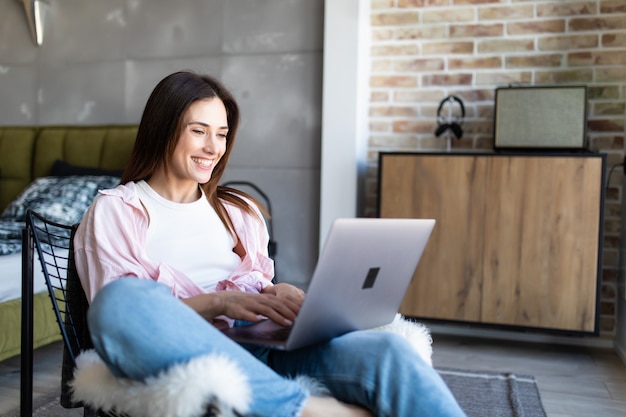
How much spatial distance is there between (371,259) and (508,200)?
1.97 metres

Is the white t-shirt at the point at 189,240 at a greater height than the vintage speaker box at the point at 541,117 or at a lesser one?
lesser

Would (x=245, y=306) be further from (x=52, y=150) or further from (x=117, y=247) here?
(x=52, y=150)

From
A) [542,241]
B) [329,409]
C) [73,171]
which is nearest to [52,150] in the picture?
[73,171]

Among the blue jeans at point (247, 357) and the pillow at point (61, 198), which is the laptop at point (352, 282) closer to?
the blue jeans at point (247, 357)

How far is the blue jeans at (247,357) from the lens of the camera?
3.51ft

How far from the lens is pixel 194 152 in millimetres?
1584

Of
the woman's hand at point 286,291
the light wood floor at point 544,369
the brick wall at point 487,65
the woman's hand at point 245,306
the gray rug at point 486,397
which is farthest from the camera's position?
the brick wall at point 487,65

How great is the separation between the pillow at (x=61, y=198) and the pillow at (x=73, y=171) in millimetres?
112

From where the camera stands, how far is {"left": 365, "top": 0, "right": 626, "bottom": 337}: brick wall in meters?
3.23

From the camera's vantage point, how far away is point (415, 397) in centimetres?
115

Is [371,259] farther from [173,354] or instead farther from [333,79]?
[333,79]

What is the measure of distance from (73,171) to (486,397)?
2.58 meters

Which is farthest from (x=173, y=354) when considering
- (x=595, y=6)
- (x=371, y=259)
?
(x=595, y=6)

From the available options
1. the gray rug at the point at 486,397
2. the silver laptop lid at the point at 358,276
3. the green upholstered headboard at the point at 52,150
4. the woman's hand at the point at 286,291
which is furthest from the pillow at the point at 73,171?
the silver laptop lid at the point at 358,276
